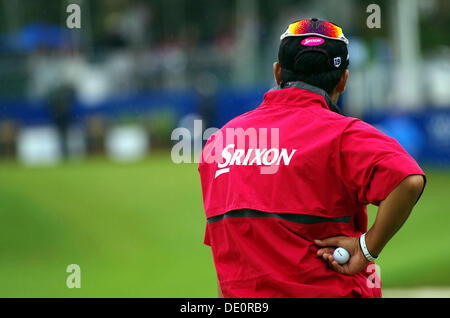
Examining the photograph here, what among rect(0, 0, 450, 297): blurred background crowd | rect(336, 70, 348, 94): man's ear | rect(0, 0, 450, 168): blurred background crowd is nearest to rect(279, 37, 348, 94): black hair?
rect(336, 70, 348, 94): man's ear

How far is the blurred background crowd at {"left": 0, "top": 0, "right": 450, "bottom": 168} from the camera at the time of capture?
23047 millimetres

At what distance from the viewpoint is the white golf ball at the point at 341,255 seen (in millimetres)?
3578

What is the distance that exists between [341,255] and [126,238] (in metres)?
10.6

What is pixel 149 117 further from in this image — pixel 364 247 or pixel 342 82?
pixel 364 247

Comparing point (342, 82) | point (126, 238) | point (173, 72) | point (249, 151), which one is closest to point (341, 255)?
point (249, 151)

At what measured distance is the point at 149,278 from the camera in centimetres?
1117

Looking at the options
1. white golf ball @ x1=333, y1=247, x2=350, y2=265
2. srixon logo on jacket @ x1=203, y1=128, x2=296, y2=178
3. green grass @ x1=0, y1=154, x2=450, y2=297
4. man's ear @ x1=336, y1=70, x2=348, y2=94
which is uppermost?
man's ear @ x1=336, y1=70, x2=348, y2=94

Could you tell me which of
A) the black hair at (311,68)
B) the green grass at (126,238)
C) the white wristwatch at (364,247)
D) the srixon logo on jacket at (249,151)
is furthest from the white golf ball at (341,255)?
the green grass at (126,238)

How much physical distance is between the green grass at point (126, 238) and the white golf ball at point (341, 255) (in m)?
6.39

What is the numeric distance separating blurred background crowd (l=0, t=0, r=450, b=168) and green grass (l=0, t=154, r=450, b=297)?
14.0 ft

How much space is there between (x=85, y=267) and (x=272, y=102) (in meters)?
8.79

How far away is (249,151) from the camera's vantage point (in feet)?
12.4

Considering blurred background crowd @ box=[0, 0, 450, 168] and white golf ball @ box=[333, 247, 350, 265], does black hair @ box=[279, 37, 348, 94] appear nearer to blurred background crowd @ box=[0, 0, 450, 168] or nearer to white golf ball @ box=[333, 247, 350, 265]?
white golf ball @ box=[333, 247, 350, 265]

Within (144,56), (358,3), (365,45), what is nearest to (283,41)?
(365,45)
